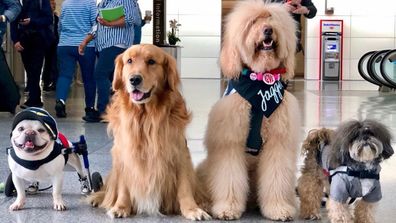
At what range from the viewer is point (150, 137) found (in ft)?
11.9

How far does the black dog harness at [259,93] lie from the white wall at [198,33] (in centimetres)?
1880

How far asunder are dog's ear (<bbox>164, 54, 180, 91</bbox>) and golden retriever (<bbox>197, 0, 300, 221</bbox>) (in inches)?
11.3

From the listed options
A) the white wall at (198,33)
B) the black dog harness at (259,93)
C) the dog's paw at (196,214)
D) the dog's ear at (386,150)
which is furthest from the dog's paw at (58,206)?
the white wall at (198,33)

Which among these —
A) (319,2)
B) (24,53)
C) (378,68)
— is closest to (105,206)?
(24,53)

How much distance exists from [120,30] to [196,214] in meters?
4.03

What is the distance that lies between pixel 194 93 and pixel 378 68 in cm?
583

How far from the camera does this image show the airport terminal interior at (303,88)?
13.3 ft

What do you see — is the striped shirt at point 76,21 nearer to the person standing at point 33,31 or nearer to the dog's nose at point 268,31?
the person standing at point 33,31

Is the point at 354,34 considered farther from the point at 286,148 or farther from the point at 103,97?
the point at 286,148

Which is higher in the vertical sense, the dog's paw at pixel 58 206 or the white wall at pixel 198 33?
the white wall at pixel 198 33

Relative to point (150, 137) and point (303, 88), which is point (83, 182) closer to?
point (150, 137)

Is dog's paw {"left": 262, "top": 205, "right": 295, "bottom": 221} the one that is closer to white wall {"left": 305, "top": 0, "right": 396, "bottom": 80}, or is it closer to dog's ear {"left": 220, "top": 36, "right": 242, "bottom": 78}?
dog's ear {"left": 220, "top": 36, "right": 242, "bottom": 78}

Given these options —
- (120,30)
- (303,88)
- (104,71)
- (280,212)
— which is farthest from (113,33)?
(303,88)

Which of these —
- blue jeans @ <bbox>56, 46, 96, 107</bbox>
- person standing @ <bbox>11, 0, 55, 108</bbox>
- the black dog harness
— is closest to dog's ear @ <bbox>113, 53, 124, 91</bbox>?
the black dog harness
